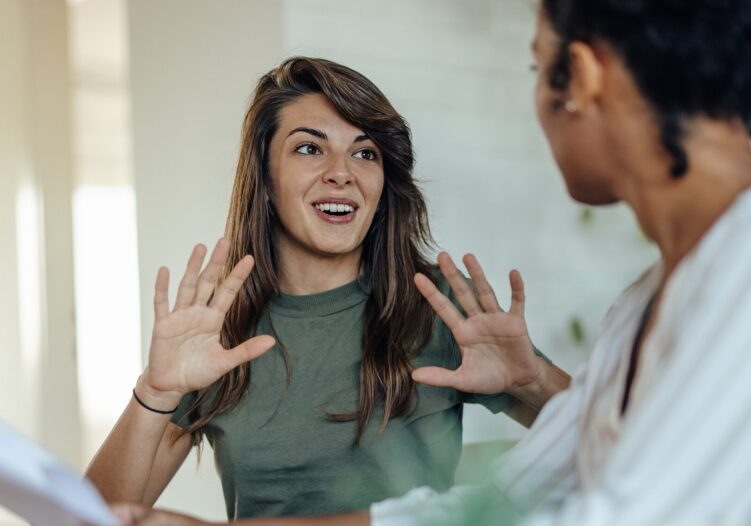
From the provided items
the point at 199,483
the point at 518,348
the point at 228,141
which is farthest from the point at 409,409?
the point at 199,483

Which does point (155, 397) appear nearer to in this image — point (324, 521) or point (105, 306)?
point (324, 521)

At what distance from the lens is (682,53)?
35.8 inches

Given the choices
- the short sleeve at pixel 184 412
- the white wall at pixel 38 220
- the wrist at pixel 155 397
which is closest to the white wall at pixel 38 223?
the white wall at pixel 38 220

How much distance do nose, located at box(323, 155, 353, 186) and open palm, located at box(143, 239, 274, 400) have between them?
0.32 m

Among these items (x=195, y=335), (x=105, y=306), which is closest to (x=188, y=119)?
(x=195, y=335)

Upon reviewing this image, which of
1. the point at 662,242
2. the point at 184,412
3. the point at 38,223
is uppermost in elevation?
the point at 662,242

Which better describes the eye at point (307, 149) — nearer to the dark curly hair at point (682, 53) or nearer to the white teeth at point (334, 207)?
the white teeth at point (334, 207)

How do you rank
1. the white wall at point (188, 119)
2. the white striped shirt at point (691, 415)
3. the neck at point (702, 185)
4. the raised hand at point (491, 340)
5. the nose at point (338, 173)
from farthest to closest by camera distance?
the white wall at point (188, 119) < the nose at point (338, 173) < the raised hand at point (491, 340) < the neck at point (702, 185) < the white striped shirt at point (691, 415)

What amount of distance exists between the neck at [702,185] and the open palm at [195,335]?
2.76ft

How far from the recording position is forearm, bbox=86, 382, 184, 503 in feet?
5.65

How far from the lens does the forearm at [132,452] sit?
1724 millimetres

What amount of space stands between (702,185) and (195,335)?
998 mm

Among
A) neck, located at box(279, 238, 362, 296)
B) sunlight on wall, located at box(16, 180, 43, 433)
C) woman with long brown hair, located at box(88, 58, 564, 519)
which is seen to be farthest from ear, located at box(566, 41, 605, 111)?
sunlight on wall, located at box(16, 180, 43, 433)

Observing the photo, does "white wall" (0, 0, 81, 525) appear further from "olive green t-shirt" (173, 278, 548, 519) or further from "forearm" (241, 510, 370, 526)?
"forearm" (241, 510, 370, 526)
